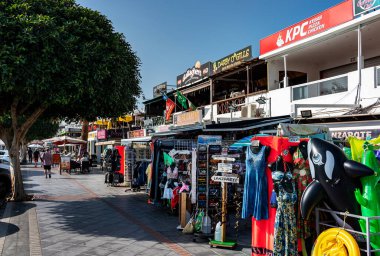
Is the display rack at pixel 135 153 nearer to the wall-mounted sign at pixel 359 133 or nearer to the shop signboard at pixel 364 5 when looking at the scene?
the wall-mounted sign at pixel 359 133

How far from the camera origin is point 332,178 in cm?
445

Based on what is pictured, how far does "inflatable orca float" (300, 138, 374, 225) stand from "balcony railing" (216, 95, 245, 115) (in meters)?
11.5

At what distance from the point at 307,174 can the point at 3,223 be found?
23.5ft

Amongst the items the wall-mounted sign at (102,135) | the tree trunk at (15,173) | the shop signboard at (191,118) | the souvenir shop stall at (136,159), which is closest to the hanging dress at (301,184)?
the souvenir shop stall at (136,159)

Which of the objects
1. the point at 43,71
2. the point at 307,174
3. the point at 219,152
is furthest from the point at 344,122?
the point at 43,71

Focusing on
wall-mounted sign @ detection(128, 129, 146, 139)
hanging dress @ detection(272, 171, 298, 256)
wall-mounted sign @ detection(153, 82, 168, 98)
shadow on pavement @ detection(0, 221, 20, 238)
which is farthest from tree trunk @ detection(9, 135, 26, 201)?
wall-mounted sign @ detection(153, 82, 168, 98)

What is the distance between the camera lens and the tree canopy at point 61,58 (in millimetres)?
8852

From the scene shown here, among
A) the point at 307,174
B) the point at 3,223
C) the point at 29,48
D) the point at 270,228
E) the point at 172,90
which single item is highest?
the point at 172,90

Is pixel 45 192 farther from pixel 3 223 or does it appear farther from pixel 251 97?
pixel 251 97

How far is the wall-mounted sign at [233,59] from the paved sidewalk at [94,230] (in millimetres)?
8048

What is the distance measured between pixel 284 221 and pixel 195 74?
1729 centimetres

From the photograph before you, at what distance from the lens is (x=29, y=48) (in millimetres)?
9016

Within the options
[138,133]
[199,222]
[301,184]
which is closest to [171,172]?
[199,222]

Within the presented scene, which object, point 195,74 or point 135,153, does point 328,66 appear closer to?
point 195,74
